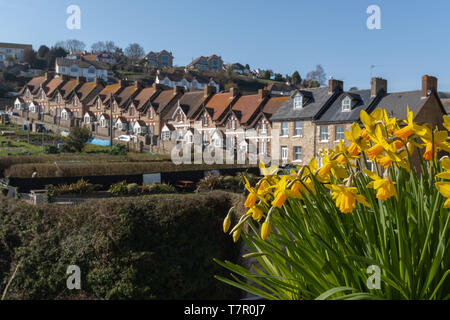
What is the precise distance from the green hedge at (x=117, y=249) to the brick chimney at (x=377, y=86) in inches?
969

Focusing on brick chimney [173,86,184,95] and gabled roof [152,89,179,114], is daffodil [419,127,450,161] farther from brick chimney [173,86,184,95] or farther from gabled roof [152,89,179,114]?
brick chimney [173,86,184,95]

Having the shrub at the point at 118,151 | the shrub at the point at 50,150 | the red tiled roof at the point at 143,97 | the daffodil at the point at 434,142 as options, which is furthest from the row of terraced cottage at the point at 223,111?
the daffodil at the point at 434,142

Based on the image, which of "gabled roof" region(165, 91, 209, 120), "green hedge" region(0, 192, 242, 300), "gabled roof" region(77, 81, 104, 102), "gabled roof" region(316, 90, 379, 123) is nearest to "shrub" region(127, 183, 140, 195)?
"green hedge" region(0, 192, 242, 300)

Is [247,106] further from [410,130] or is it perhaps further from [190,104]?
[410,130]

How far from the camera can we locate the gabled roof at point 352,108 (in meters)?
34.9

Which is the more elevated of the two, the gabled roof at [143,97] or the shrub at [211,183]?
the gabled roof at [143,97]

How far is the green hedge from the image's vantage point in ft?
42.7

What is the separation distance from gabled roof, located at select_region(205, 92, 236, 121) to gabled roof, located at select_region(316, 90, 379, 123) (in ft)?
57.1

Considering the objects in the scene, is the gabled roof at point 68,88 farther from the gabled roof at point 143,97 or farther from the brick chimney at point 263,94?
the brick chimney at point 263,94

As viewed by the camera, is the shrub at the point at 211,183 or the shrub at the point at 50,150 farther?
the shrub at the point at 50,150

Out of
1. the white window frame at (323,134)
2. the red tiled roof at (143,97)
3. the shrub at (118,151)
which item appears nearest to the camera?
the white window frame at (323,134)

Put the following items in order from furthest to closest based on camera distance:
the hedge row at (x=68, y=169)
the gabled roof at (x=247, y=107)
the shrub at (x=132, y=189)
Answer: the gabled roof at (x=247, y=107) < the hedge row at (x=68, y=169) < the shrub at (x=132, y=189)

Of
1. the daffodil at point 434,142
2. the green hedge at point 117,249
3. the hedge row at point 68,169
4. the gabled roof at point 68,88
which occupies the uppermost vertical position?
the gabled roof at point 68,88

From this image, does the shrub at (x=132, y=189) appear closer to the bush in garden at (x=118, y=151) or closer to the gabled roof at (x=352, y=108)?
the gabled roof at (x=352, y=108)
